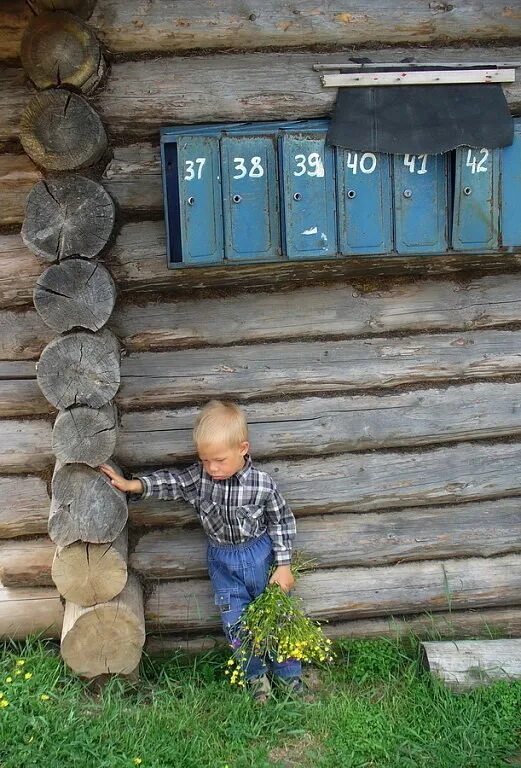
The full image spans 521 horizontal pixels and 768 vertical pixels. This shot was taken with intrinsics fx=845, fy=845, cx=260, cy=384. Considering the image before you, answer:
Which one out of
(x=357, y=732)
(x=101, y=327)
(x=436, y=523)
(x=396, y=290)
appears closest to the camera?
(x=101, y=327)

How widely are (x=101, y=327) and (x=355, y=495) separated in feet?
4.52

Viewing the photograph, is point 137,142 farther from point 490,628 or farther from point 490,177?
point 490,628

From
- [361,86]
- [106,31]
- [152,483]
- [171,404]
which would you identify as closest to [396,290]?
[361,86]

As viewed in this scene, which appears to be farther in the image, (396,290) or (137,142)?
(396,290)

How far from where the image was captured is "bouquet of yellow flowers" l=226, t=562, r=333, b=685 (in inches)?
133

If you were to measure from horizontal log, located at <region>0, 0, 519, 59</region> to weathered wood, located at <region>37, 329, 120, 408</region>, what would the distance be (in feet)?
3.66

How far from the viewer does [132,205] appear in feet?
10.8

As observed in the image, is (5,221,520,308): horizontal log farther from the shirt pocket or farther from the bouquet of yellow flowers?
the bouquet of yellow flowers

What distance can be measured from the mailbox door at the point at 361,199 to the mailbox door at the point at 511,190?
17.8 inches

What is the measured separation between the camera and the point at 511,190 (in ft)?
10.6

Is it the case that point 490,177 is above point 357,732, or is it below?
above

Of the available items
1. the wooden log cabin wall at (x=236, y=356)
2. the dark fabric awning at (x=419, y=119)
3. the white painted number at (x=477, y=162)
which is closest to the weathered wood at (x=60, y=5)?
the wooden log cabin wall at (x=236, y=356)

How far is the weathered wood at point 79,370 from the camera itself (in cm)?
308

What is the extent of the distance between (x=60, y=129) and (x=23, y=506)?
1.63 metres
